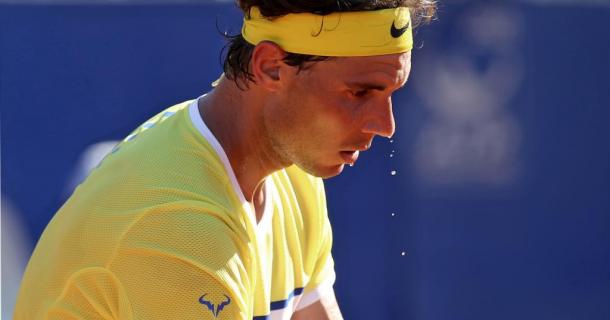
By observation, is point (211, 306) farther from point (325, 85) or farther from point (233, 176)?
point (325, 85)

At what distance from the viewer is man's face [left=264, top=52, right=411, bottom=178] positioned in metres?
2.30

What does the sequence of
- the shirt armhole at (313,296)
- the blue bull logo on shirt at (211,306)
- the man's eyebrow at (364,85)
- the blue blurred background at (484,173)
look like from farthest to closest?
the blue blurred background at (484,173) → the shirt armhole at (313,296) → the man's eyebrow at (364,85) → the blue bull logo on shirt at (211,306)

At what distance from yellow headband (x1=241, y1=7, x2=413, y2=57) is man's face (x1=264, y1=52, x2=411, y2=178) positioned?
24 millimetres

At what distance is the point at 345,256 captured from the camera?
4.05 metres

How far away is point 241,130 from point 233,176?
0.12 meters

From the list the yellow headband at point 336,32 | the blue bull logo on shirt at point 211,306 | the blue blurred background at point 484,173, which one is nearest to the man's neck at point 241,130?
the yellow headband at point 336,32

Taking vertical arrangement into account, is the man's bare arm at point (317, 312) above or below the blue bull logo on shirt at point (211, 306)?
below

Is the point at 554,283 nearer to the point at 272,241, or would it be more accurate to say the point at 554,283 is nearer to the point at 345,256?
the point at 345,256

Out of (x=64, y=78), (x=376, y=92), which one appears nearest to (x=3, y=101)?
(x=64, y=78)

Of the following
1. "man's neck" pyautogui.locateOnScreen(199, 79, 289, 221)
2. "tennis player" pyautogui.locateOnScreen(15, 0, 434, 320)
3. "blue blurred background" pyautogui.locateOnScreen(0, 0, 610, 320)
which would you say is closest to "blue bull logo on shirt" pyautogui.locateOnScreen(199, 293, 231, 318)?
"tennis player" pyautogui.locateOnScreen(15, 0, 434, 320)

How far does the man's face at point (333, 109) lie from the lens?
7.56ft

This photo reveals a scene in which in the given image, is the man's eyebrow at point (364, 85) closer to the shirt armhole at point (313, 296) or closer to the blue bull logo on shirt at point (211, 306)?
the blue bull logo on shirt at point (211, 306)

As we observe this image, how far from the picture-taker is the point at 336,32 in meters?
2.30

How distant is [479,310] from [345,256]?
632 mm
